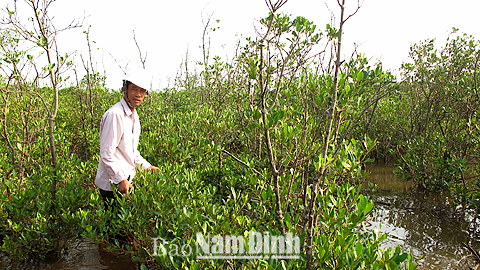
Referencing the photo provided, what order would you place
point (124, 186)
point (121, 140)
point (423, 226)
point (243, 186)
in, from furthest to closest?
1. point (423, 226)
2. point (243, 186)
3. point (121, 140)
4. point (124, 186)

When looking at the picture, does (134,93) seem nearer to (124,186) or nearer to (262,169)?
(124,186)

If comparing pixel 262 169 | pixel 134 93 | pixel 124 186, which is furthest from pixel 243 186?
pixel 134 93

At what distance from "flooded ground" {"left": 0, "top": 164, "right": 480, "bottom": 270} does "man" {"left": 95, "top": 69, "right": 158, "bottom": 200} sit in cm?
62

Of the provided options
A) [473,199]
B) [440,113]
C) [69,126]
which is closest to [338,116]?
[473,199]

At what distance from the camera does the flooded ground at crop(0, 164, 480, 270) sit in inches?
137

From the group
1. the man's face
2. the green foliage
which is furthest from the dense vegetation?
the man's face

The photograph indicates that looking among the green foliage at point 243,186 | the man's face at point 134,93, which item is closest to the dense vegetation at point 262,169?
the green foliage at point 243,186

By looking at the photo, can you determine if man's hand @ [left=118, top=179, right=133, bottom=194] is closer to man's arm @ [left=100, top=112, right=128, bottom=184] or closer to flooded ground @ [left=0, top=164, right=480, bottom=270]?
man's arm @ [left=100, top=112, right=128, bottom=184]

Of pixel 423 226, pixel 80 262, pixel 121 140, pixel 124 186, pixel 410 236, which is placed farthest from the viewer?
pixel 423 226

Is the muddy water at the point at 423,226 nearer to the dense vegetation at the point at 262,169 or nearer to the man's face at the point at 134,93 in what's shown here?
the dense vegetation at the point at 262,169

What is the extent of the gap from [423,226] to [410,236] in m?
0.51

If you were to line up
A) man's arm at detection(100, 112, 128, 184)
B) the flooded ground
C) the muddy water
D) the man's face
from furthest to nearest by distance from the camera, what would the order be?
the muddy water < the flooded ground < the man's face < man's arm at detection(100, 112, 128, 184)

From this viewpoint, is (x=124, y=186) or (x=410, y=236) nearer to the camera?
(x=124, y=186)

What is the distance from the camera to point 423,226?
4762mm
